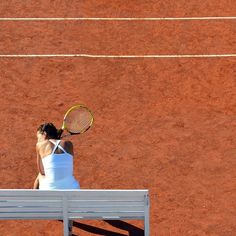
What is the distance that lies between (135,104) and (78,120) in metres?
2.47

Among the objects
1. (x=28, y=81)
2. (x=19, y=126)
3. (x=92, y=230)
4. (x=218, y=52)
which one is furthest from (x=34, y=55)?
(x=92, y=230)

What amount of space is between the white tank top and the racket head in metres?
0.88

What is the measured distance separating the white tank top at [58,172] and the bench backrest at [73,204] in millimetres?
472

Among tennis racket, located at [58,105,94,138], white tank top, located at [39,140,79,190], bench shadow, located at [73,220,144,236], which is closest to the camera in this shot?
white tank top, located at [39,140,79,190]

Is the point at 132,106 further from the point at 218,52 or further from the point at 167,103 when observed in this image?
the point at 218,52

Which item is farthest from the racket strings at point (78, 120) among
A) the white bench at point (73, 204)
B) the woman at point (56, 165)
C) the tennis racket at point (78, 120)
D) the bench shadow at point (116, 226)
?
Result: the white bench at point (73, 204)

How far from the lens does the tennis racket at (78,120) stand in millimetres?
10914

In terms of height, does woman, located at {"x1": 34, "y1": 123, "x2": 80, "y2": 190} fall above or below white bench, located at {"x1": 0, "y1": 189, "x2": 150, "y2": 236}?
above

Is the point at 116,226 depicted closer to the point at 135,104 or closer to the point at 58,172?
the point at 58,172

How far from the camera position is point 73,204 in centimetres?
948

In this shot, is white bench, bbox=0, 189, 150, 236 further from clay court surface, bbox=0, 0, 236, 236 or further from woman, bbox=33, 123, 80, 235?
clay court surface, bbox=0, 0, 236, 236

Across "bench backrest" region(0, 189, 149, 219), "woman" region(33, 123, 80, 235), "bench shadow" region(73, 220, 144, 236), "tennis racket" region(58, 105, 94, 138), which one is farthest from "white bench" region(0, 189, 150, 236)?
"tennis racket" region(58, 105, 94, 138)

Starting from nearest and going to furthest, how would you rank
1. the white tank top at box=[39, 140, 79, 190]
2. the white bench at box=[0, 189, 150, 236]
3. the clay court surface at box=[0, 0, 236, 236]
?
the white bench at box=[0, 189, 150, 236] → the white tank top at box=[39, 140, 79, 190] → the clay court surface at box=[0, 0, 236, 236]

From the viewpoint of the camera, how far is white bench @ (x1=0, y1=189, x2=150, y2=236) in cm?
940
